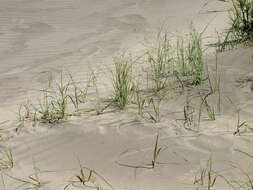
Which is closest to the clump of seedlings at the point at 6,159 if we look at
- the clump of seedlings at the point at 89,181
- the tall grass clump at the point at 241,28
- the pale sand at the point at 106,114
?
the pale sand at the point at 106,114

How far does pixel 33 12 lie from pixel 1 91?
9.67 ft

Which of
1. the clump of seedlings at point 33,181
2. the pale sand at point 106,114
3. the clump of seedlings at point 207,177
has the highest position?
the pale sand at point 106,114

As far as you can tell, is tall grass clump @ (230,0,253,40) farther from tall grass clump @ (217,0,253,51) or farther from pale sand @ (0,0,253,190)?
pale sand @ (0,0,253,190)

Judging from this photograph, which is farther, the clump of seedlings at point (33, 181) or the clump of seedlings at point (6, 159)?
the clump of seedlings at point (6, 159)

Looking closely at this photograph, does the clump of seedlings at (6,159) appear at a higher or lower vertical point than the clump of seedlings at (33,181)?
higher

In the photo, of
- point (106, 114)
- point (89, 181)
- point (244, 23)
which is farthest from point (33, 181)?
point (244, 23)

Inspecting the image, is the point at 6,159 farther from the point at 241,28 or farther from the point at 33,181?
the point at 241,28

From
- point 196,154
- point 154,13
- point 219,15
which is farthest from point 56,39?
point 196,154

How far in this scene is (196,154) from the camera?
2.29 m

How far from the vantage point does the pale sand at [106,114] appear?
88.3 inches

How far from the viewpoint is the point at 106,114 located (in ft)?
9.68

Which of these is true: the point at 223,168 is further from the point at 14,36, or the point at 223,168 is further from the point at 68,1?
the point at 68,1

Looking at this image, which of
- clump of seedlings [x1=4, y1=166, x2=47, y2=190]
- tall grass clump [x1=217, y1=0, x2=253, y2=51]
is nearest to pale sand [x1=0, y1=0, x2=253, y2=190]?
clump of seedlings [x1=4, y1=166, x2=47, y2=190]

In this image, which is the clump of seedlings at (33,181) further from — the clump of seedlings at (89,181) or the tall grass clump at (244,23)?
the tall grass clump at (244,23)
